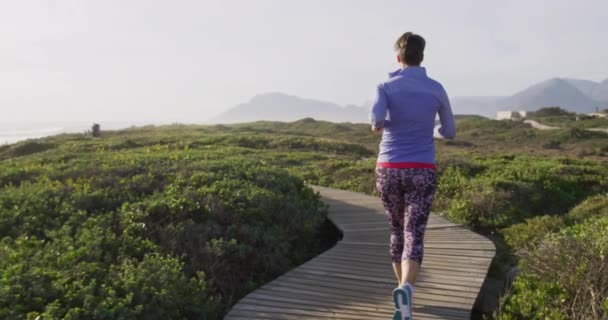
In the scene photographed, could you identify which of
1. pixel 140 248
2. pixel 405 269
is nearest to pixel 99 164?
pixel 140 248

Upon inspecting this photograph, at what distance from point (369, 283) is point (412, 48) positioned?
289 centimetres

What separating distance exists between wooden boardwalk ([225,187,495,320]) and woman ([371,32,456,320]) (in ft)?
2.77

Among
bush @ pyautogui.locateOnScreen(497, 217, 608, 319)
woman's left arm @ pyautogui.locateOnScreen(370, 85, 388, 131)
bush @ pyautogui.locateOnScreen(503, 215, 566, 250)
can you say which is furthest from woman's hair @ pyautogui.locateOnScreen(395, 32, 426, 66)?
bush @ pyautogui.locateOnScreen(503, 215, 566, 250)

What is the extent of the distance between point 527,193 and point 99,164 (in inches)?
394

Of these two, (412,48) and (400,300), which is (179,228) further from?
(412,48)

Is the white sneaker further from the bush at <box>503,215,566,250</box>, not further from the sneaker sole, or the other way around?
the bush at <box>503,215,566,250</box>

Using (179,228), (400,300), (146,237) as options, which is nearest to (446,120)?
(400,300)

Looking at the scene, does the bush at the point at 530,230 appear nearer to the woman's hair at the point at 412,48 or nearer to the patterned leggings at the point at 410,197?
the patterned leggings at the point at 410,197

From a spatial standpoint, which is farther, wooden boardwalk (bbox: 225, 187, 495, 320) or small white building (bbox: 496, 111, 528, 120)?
small white building (bbox: 496, 111, 528, 120)

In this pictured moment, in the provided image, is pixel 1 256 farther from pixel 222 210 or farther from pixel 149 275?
pixel 222 210

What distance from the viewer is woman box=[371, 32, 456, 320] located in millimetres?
4594

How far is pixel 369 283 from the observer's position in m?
6.21

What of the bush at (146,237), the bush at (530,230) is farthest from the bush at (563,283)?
the bush at (146,237)

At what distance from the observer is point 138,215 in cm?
713
